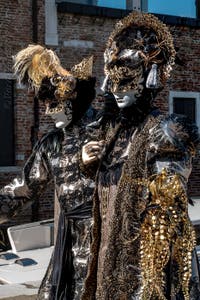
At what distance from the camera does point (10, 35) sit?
11.8 metres

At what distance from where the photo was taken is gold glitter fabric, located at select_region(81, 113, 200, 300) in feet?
7.34

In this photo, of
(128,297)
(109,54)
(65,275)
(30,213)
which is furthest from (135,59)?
(30,213)

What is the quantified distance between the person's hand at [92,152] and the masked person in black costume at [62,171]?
0.94 feet

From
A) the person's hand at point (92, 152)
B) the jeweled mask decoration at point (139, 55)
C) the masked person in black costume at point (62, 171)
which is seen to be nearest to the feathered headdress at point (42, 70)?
the masked person in black costume at point (62, 171)

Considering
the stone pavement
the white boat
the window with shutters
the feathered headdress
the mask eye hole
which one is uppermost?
the feathered headdress

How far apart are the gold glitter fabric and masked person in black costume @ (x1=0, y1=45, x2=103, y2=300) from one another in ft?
1.68

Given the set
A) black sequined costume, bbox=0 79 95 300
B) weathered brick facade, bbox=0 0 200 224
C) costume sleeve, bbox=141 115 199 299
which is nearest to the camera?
costume sleeve, bbox=141 115 199 299

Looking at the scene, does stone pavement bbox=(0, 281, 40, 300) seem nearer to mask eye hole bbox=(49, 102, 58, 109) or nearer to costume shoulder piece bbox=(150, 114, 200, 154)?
mask eye hole bbox=(49, 102, 58, 109)

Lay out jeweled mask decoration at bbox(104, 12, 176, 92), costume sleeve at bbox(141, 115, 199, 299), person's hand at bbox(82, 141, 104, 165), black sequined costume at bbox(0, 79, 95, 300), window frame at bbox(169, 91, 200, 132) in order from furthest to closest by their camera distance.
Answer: window frame at bbox(169, 91, 200, 132) → black sequined costume at bbox(0, 79, 95, 300) → person's hand at bbox(82, 141, 104, 165) → jeweled mask decoration at bbox(104, 12, 176, 92) → costume sleeve at bbox(141, 115, 199, 299)

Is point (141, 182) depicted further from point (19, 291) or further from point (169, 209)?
point (19, 291)

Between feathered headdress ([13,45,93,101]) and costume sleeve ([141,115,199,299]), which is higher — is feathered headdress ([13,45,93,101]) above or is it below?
above

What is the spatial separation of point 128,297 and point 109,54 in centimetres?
101

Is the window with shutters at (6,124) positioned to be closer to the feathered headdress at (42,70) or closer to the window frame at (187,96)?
the window frame at (187,96)

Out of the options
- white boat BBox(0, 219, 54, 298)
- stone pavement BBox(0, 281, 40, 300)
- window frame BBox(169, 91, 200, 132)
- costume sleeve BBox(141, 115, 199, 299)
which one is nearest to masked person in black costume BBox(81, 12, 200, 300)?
costume sleeve BBox(141, 115, 199, 299)
